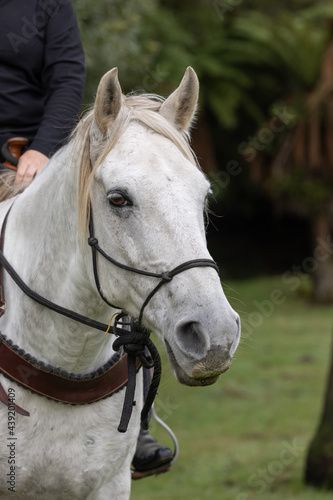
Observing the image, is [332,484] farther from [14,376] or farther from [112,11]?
[112,11]

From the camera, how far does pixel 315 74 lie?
16.9 m

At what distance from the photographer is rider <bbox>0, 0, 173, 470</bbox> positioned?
396 centimetres

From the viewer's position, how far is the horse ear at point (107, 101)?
2854 millimetres

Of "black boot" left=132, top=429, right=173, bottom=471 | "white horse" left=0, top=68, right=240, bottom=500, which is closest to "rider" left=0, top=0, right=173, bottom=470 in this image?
"black boot" left=132, top=429, right=173, bottom=471

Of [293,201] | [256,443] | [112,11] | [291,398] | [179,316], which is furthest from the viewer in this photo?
[293,201]

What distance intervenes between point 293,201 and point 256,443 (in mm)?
9455

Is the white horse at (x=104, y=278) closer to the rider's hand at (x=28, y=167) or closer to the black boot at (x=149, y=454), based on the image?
the rider's hand at (x=28, y=167)

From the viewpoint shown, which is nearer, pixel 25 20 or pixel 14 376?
pixel 14 376

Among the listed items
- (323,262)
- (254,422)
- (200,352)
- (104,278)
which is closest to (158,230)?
(104,278)

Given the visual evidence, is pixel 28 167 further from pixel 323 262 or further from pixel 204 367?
pixel 323 262

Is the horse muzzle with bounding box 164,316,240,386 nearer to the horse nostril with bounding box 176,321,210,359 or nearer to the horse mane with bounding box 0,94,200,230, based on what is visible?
the horse nostril with bounding box 176,321,210,359

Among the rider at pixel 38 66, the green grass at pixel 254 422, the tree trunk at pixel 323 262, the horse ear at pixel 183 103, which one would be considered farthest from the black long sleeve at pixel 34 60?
the tree trunk at pixel 323 262

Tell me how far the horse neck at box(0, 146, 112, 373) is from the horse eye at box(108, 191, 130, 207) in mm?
269

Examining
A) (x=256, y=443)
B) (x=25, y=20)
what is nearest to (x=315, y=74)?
(x=256, y=443)
